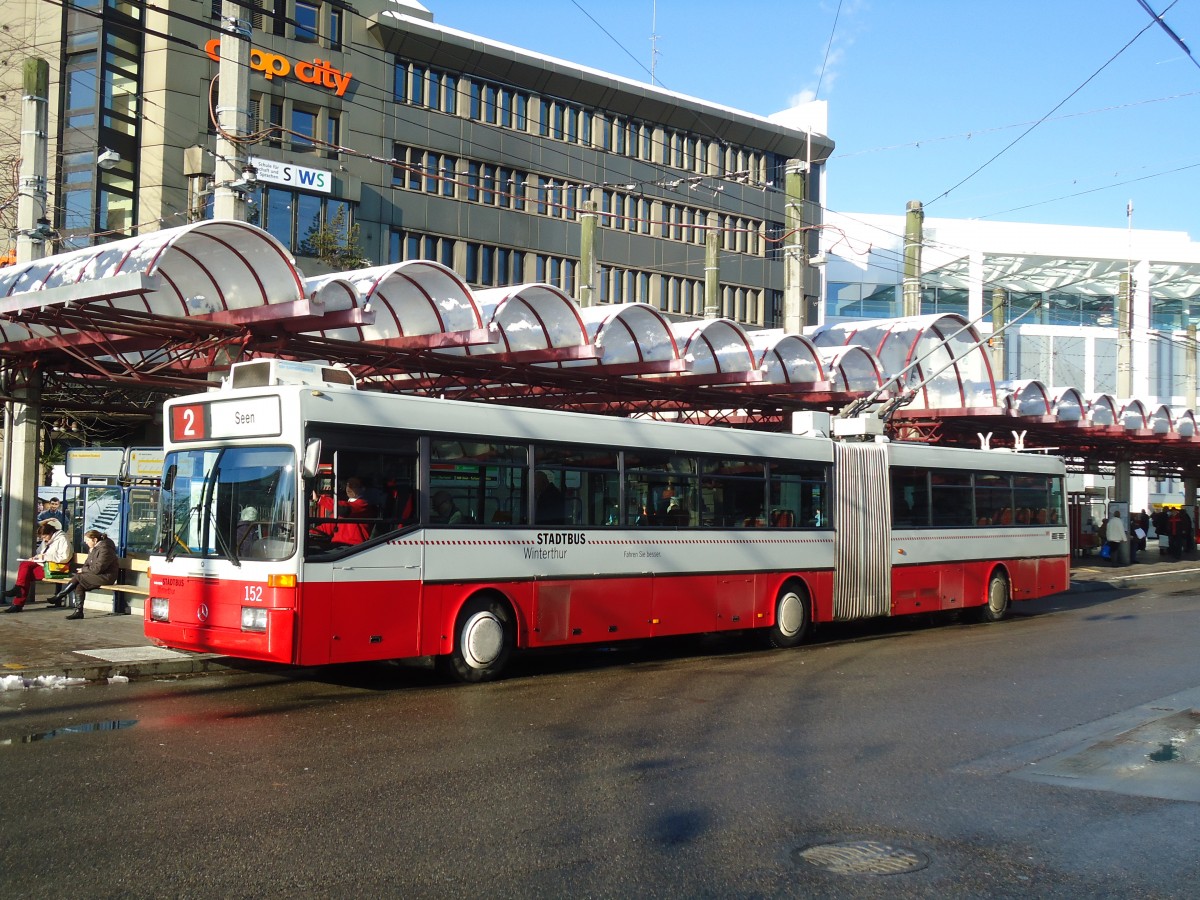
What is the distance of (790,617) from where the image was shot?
1773cm

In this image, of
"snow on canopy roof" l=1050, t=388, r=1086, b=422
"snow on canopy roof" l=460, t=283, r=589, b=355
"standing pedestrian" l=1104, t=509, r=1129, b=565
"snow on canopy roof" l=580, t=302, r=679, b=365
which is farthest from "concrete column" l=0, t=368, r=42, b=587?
"standing pedestrian" l=1104, t=509, r=1129, b=565

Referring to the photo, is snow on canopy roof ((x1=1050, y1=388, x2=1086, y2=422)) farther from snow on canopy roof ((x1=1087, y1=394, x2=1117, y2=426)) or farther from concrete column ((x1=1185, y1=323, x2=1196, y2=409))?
concrete column ((x1=1185, y1=323, x2=1196, y2=409))

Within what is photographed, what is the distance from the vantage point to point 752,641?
18469 mm

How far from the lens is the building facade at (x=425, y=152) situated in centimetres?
3891

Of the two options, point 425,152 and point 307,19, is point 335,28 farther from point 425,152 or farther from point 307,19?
point 425,152

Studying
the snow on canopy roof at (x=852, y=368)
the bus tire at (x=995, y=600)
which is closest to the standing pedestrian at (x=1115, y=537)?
the snow on canopy roof at (x=852, y=368)

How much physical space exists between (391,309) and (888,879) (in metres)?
14.5

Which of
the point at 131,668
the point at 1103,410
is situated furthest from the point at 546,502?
the point at 1103,410

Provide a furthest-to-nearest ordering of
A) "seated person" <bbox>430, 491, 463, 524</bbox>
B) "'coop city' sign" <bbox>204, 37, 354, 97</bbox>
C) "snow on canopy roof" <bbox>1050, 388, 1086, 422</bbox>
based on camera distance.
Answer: "'coop city' sign" <bbox>204, 37, 354, 97</bbox> → "snow on canopy roof" <bbox>1050, 388, 1086, 422</bbox> → "seated person" <bbox>430, 491, 463, 524</bbox>

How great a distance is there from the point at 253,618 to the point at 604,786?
16.2 feet

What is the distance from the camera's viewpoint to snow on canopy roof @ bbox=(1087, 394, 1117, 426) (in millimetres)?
36719

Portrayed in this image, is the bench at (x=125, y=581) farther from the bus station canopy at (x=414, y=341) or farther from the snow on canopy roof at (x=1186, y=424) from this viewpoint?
the snow on canopy roof at (x=1186, y=424)

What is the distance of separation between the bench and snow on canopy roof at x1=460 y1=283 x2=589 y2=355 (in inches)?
237

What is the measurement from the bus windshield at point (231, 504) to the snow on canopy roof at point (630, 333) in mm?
9446
